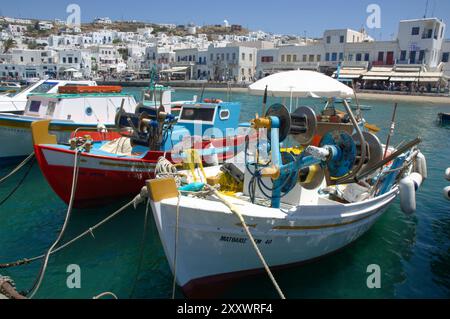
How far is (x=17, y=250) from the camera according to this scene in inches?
324

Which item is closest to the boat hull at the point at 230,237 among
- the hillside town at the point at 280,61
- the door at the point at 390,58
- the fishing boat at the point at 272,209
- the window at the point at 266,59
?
the fishing boat at the point at 272,209

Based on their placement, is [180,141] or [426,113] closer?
[180,141]

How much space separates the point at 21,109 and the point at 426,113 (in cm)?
Answer: 3979

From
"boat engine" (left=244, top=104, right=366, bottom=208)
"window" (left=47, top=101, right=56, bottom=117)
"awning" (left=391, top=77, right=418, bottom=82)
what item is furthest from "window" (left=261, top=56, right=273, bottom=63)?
"boat engine" (left=244, top=104, right=366, bottom=208)

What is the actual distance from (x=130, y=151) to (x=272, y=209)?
6.92m

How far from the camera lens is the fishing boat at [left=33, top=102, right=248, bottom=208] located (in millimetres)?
9680

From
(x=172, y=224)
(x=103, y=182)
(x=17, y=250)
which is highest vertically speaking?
(x=172, y=224)

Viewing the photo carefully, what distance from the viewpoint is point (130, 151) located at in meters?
11.8

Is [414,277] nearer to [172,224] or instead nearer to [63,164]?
[172,224]

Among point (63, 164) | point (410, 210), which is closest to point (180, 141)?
point (63, 164)

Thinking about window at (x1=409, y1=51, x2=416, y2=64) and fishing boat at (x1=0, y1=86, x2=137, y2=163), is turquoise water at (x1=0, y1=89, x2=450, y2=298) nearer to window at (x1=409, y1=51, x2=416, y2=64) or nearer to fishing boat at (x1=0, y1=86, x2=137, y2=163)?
fishing boat at (x1=0, y1=86, x2=137, y2=163)

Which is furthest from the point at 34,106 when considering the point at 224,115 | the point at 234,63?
the point at 234,63

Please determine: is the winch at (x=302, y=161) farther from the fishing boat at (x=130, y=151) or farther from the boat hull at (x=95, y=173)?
the boat hull at (x=95, y=173)

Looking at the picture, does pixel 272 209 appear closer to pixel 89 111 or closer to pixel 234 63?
pixel 89 111
